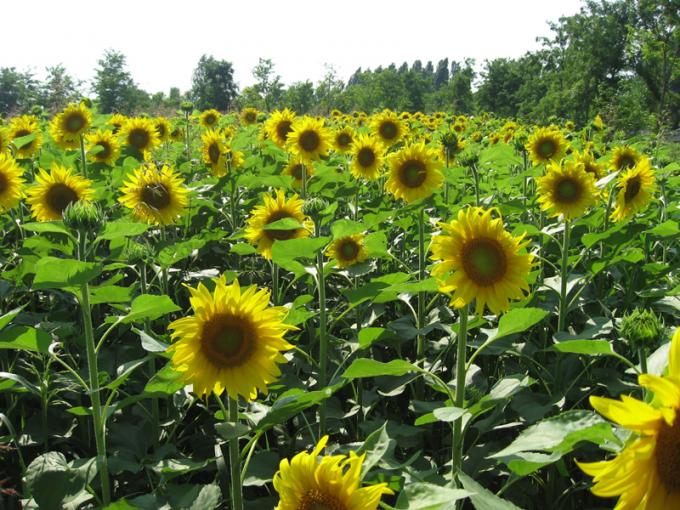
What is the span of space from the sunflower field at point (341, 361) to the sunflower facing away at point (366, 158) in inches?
10.4

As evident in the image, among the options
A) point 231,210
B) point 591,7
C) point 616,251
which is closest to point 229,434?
point 616,251

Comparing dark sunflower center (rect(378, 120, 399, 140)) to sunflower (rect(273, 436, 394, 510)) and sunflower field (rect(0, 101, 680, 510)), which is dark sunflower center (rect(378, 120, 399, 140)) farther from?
sunflower (rect(273, 436, 394, 510))

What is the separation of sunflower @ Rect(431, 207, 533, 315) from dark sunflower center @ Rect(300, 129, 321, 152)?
2.71 metres

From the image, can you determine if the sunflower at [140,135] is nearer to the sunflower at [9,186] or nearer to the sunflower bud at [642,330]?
the sunflower at [9,186]

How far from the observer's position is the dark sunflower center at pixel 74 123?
185 inches

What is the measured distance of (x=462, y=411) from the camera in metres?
1.49

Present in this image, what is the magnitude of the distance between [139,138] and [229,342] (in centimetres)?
406

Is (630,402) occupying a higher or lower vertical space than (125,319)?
higher

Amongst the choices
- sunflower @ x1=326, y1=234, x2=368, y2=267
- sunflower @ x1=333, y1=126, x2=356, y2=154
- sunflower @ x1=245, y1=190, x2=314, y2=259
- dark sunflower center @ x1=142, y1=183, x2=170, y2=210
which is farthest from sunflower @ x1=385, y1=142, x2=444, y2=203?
sunflower @ x1=333, y1=126, x2=356, y2=154

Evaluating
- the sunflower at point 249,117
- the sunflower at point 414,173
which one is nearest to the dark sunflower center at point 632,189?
the sunflower at point 414,173

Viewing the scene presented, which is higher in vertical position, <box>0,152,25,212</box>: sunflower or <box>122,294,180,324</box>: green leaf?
<box>0,152,25,212</box>: sunflower

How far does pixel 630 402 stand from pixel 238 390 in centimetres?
109

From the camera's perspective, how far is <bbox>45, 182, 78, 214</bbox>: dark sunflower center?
308 cm

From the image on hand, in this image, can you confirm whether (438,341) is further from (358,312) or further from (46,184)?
(46,184)
